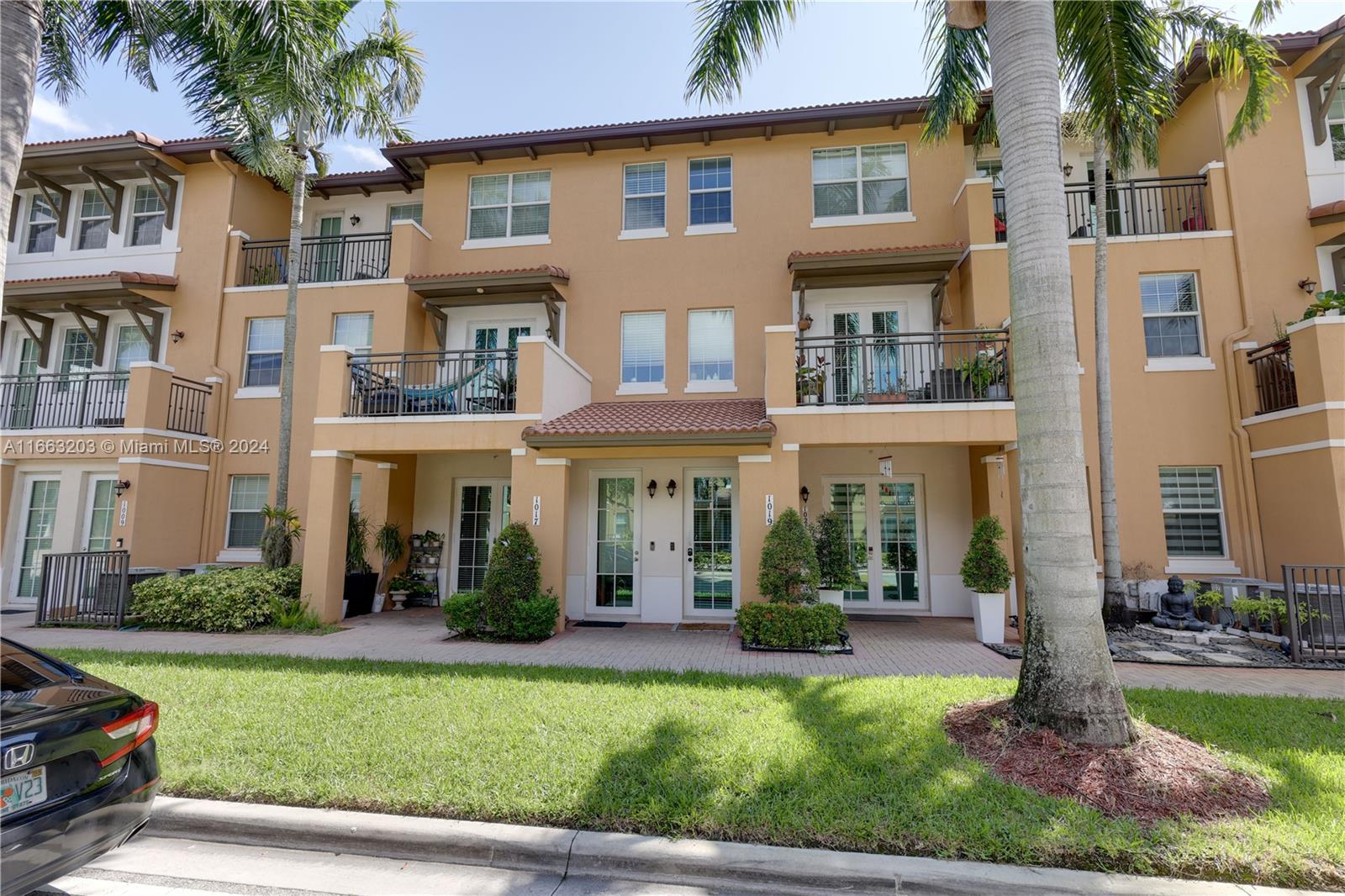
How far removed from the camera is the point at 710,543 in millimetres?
12641

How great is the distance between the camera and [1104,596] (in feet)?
35.2

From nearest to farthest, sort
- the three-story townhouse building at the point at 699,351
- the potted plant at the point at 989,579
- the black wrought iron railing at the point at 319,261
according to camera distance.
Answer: the potted plant at the point at 989,579
the three-story townhouse building at the point at 699,351
the black wrought iron railing at the point at 319,261

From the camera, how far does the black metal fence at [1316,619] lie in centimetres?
834

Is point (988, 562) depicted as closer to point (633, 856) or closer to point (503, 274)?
point (633, 856)

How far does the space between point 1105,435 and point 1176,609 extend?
125 inches

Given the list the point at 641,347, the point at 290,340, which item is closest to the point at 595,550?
the point at 641,347

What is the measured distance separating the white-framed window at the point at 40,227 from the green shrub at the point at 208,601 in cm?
1144

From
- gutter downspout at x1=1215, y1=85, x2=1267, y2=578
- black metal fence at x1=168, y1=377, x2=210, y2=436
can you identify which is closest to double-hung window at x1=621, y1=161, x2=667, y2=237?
black metal fence at x1=168, y1=377, x2=210, y2=436

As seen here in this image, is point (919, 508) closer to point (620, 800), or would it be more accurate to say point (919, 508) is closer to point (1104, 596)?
point (1104, 596)

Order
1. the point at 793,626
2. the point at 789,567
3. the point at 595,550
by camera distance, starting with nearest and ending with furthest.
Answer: the point at 793,626 < the point at 789,567 < the point at 595,550

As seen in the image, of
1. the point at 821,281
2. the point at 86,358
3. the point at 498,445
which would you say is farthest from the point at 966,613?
the point at 86,358

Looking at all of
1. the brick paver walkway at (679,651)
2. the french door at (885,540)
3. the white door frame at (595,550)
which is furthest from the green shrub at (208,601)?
the french door at (885,540)

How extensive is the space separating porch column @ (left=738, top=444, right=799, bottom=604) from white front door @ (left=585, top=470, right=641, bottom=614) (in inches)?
127

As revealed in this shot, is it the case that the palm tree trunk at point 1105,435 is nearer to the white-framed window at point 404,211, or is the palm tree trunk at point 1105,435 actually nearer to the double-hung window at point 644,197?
the double-hung window at point 644,197
